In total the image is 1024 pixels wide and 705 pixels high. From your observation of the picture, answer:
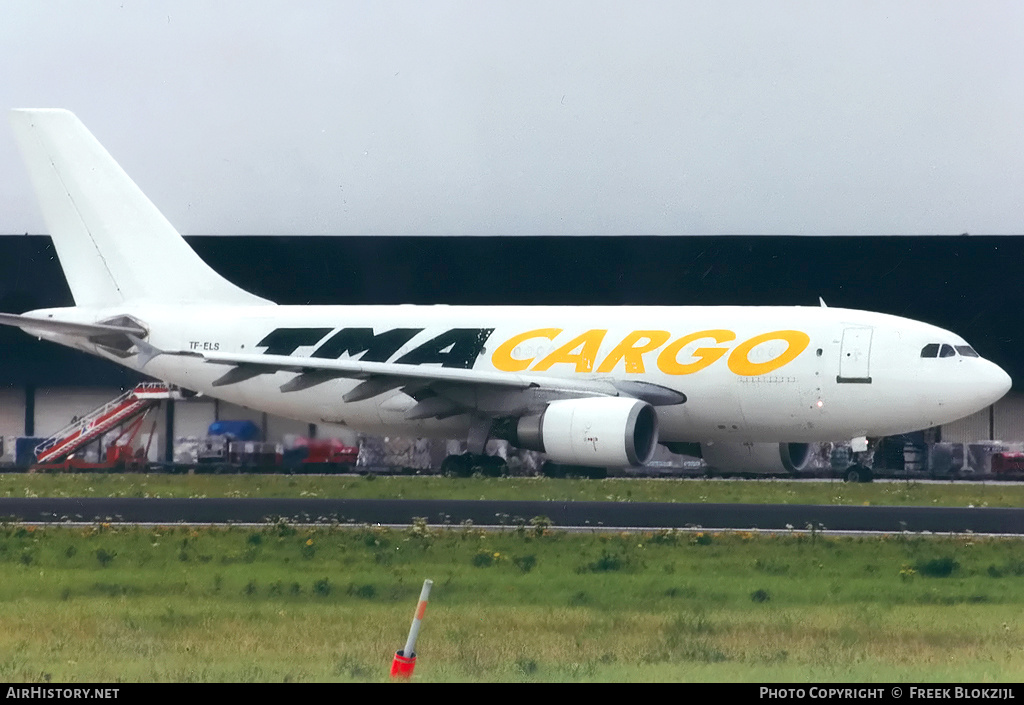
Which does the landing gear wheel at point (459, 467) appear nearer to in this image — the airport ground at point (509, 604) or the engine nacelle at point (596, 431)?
the engine nacelle at point (596, 431)

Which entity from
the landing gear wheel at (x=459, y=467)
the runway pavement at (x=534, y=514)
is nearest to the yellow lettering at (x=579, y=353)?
the landing gear wheel at (x=459, y=467)

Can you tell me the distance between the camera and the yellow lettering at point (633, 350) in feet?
109

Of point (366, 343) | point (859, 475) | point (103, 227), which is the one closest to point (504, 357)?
point (366, 343)

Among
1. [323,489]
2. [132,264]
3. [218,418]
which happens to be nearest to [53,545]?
[323,489]

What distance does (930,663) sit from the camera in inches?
472

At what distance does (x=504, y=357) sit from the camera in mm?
35000

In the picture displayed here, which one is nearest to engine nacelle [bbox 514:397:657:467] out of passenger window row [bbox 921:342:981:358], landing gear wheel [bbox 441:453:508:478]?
landing gear wheel [bbox 441:453:508:478]

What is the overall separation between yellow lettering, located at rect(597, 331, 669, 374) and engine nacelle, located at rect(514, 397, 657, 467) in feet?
6.26

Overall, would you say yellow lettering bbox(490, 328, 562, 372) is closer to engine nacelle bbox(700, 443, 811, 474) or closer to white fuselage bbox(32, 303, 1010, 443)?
white fuselage bbox(32, 303, 1010, 443)

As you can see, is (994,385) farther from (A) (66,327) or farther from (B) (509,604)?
(A) (66,327)

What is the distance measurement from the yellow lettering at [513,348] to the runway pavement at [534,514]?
778cm

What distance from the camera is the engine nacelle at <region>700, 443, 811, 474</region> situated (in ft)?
115

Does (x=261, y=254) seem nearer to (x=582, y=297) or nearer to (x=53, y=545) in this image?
(x=582, y=297)

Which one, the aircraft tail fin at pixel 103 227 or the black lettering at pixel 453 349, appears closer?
the black lettering at pixel 453 349
